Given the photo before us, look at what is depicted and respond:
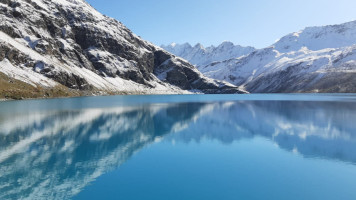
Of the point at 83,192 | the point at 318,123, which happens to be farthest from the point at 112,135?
the point at 318,123

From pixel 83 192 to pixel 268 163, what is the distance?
20869mm

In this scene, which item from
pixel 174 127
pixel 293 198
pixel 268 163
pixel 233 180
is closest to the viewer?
pixel 293 198

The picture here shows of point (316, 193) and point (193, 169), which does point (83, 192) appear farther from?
point (316, 193)

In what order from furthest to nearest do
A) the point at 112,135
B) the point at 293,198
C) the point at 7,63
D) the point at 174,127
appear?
the point at 7,63 < the point at 174,127 < the point at 112,135 < the point at 293,198

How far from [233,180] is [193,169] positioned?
520 centimetres

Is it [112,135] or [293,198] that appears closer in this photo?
[293,198]

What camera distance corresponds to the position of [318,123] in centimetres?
6234

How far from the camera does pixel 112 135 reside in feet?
156

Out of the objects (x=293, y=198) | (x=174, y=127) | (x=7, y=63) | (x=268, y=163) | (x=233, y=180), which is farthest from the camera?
(x=7, y=63)

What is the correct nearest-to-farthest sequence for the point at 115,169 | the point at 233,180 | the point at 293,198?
the point at 293,198 < the point at 233,180 < the point at 115,169

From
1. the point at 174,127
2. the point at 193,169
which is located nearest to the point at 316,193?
the point at 193,169

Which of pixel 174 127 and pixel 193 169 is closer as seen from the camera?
pixel 193 169

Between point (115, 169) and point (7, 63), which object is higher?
point (7, 63)

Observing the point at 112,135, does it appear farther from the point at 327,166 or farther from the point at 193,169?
the point at 327,166
